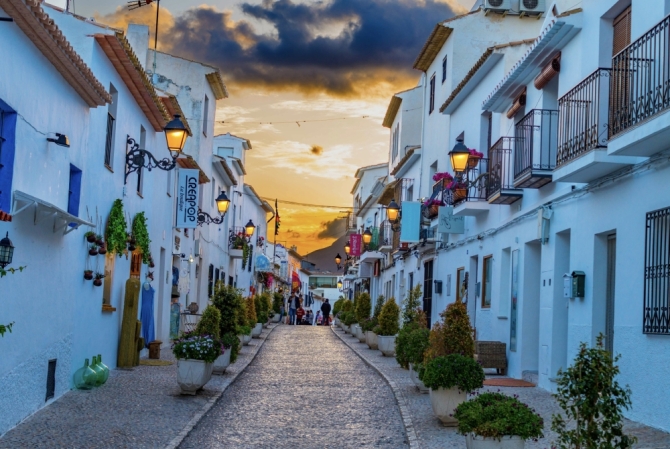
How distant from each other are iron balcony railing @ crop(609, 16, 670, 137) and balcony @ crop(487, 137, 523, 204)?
4.55 m

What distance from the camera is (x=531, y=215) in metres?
16.2

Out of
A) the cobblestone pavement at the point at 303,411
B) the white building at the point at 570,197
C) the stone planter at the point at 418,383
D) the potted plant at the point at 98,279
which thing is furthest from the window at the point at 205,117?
the stone planter at the point at 418,383

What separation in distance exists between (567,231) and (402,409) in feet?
14.4

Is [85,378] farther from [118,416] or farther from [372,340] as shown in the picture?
[372,340]

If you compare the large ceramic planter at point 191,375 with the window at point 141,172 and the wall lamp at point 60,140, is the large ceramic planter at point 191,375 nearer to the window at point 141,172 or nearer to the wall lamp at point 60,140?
the wall lamp at point 60,140

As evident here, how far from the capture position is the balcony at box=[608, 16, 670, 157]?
996 centimetres

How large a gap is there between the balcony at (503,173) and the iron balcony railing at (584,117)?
2554mm

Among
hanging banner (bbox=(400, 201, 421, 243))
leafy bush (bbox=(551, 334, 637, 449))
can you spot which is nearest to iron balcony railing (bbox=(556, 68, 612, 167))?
leafy bush (bbox=(551, 334, 637, 449))

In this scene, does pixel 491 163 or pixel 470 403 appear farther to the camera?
pixel 491 163

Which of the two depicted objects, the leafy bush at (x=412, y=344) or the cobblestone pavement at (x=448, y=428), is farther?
the leafy bush at (x=412, y=344)

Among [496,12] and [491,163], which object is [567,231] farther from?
[496,12]

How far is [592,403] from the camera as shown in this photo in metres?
6.70

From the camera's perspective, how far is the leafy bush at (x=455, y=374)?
36.7ft

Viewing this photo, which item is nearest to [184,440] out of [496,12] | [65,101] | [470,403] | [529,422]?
[470,403]
